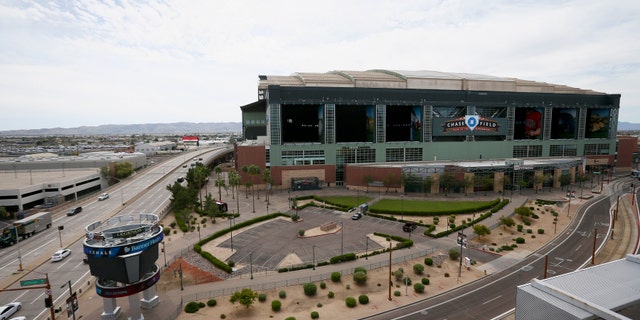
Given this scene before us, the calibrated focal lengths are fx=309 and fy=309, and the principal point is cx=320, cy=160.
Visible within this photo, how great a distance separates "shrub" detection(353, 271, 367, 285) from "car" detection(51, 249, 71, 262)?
5081 centimetres

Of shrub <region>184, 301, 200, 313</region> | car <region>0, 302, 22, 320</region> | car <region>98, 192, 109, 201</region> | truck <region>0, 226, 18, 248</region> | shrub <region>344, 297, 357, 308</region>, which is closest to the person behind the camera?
car <region>0, 302, 22, 320</region>

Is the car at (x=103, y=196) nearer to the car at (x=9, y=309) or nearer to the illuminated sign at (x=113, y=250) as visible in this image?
the car at (x=9, y=309)

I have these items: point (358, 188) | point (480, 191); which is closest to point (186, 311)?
point (358, 188)

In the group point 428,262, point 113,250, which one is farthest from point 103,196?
point 428,262

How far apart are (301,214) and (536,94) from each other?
107m

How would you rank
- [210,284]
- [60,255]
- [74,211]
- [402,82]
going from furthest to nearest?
[402,82], [74,211], [60,255], [210,284]

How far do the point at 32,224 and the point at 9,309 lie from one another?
122 ft

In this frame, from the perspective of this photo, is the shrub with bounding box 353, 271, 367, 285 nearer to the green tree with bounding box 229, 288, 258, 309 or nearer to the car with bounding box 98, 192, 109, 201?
the green tree with bounding box 229, 288, 258, 309

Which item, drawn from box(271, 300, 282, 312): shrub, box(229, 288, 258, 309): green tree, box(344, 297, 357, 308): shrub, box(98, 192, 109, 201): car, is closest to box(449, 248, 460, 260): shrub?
box(344, 297, 357, 308): shrub

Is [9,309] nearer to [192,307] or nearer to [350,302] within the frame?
[192,307]

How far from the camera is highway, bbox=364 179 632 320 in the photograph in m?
37.6

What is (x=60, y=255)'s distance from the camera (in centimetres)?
5381

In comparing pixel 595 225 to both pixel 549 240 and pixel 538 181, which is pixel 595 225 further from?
pixel 538 181

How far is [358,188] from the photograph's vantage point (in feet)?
336
